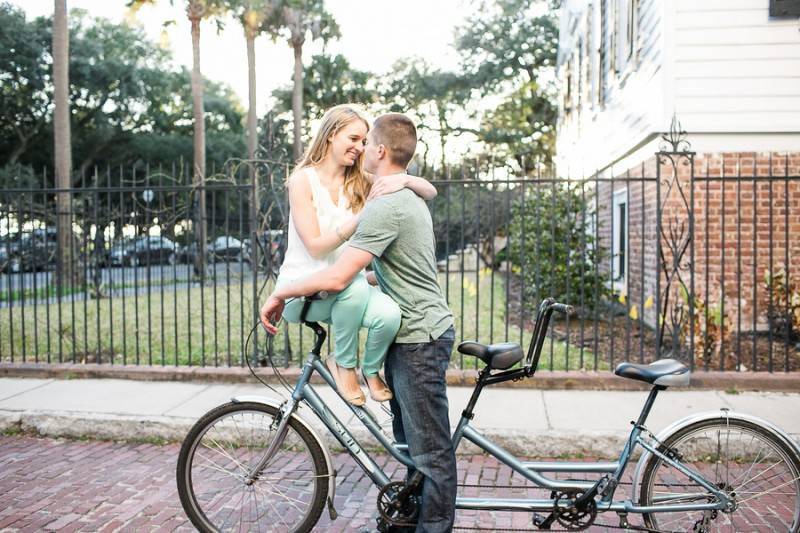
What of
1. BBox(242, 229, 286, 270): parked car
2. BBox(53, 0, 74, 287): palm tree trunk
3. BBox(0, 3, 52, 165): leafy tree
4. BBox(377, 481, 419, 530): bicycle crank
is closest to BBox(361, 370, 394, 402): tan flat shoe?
BBox(377, 481, 419, 530): bicycle crank

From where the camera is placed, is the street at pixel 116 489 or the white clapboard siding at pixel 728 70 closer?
the street at pixel 116 489

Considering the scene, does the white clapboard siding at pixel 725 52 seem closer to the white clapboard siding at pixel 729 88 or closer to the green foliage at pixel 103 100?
the white clapboard siding at pixel 729 88

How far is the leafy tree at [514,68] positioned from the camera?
30000 millimetres

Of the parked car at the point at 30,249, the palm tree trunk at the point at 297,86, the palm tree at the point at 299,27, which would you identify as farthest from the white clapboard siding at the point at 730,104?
the palm tree trunk at the point at 297,86

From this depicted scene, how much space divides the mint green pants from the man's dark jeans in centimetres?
10

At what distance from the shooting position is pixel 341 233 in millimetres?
3115

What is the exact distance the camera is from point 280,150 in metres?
7.60

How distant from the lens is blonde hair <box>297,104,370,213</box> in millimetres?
3254

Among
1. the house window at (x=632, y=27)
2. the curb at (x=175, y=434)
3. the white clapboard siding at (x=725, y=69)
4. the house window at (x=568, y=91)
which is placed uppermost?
the house window at (x=568, y=91)

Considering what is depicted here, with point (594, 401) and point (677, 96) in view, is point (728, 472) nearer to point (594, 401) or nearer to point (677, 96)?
point (594, 401)

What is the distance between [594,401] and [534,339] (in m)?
3.14

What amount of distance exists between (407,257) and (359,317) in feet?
1.09

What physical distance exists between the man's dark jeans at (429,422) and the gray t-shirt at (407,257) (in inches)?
2.7

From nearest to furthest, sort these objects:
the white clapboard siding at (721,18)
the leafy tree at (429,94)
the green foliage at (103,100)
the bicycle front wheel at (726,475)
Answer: the bicycle front wheel at (726,475) < the white clapboard siding at (721,18) < the leafy tree at (429,94) < the green foliage at (103,100)
